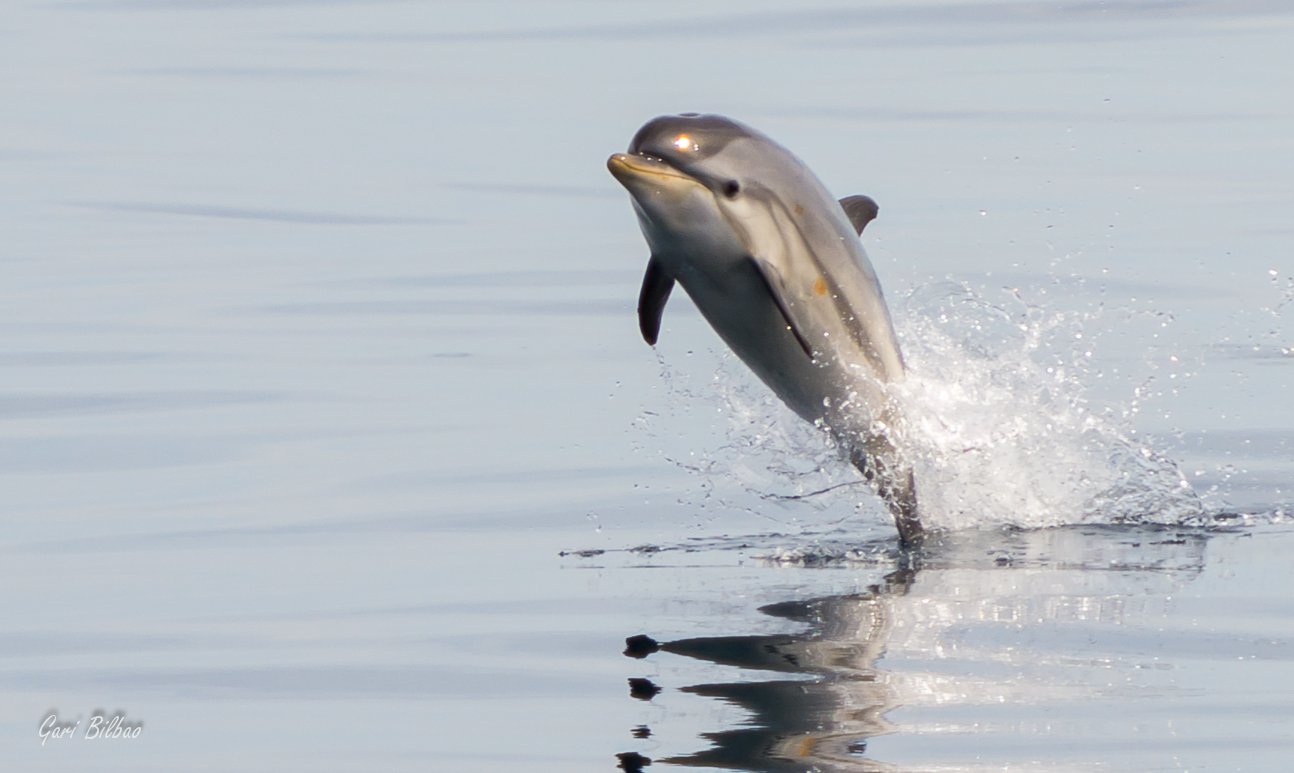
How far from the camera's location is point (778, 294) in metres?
7.11

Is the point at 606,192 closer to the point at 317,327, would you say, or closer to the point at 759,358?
the point at 317,327

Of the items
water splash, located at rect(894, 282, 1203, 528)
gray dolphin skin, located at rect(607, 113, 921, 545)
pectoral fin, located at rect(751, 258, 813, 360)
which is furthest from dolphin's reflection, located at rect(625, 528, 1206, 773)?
pectoral fin, located at rect(751, 258, 813, 360)

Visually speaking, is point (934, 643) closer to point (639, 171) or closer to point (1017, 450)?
point (639, 171)

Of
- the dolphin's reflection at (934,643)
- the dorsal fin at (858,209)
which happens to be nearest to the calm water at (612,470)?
the dolphin's reflection at (934,643)

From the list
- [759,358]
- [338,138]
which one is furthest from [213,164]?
[759,358]

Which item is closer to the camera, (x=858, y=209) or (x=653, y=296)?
(x=653, y=296)

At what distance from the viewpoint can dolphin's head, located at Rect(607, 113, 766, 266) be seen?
7.13 meters

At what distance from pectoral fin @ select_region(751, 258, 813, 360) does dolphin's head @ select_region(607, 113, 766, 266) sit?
3.8 inches

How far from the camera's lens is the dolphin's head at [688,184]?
713 cm

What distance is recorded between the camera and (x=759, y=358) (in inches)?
294

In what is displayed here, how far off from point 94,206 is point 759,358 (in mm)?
11856

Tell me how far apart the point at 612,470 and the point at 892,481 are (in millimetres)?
1484
